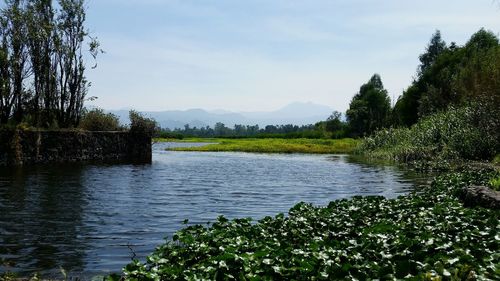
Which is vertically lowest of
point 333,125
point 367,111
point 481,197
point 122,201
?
point 122,201

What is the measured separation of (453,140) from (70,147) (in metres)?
27.9

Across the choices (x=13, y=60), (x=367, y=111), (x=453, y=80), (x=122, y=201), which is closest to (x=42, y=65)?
(x=13, y=60)

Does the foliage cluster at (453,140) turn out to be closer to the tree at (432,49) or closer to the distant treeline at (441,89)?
the distant treeline at (441,89)

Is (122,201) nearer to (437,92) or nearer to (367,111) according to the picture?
(437,92)

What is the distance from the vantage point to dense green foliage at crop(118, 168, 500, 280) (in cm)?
644

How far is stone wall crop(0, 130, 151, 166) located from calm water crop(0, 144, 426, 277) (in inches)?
114

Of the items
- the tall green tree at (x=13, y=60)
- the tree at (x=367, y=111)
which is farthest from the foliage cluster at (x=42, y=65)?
the tree at (x=367, y=111)

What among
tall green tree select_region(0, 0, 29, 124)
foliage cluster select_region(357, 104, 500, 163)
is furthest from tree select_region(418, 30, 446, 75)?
tall green tree select_region(0, 0, 29, 124)

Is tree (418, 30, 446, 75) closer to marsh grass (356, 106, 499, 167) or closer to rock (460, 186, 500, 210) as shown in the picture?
marsh grass (356, 106, 499, 167)

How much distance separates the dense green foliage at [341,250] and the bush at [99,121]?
1262 inches

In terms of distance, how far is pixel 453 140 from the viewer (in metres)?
33.2

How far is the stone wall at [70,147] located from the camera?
31375mm

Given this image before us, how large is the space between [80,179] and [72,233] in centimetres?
1303

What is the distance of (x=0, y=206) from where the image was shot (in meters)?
16.4
